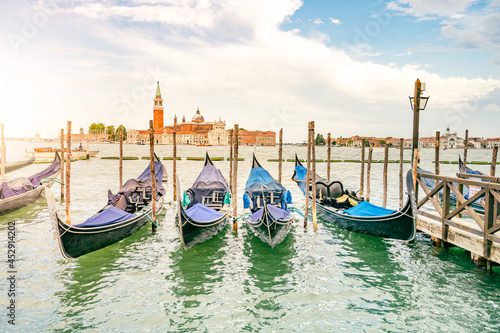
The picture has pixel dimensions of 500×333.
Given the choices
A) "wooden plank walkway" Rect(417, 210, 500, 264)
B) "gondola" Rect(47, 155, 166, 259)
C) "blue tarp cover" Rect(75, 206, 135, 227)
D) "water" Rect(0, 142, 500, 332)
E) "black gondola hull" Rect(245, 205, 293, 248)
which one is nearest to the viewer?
"water" Rect(0, 142, 500, 332)

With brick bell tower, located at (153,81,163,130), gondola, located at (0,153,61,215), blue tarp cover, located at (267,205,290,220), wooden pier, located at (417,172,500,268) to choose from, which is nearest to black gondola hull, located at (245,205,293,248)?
blue tarp cover, located at (267,205,290,220)

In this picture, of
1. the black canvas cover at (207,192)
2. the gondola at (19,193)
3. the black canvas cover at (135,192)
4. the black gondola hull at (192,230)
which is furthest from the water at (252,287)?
the gondola at (19,193)

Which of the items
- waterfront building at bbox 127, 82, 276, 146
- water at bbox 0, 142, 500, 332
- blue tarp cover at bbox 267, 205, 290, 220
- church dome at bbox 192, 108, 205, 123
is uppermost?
church dome at bbox 192, 108, 205, 123

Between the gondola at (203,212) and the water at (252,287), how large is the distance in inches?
12.6

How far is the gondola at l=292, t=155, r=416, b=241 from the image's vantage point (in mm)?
6191

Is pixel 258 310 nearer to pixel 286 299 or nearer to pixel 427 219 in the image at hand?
pixel 286 299

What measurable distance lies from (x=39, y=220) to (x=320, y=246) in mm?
6995

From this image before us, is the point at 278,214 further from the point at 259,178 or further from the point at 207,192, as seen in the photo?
the point at 207,192

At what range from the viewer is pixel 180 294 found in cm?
468

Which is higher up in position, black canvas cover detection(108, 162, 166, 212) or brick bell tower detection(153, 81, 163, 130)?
brick bell tower detection(153, 81, 163, 130)

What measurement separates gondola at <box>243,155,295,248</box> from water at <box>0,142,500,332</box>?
1.11 feet

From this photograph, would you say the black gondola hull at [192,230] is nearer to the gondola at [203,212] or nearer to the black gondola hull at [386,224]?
the gondola at [203,212]

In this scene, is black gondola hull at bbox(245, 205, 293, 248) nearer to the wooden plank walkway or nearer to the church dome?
the wooden plank walkway

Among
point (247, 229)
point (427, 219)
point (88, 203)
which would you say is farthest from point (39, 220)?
point (427, 219)
